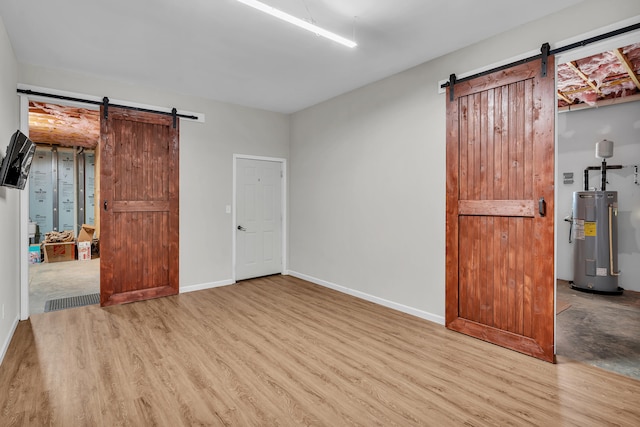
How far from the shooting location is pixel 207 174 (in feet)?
17.1

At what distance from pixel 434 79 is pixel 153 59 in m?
3.20

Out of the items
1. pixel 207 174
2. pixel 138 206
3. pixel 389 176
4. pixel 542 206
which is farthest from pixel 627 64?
pixel 138 206

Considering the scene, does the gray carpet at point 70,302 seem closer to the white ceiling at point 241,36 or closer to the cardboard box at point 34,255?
the white ceiling at point 241,36

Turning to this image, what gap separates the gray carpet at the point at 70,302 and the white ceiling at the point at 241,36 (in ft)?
9.94

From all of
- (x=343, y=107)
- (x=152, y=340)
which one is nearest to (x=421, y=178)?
(x=343, y=107)

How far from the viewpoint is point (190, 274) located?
16.6ft

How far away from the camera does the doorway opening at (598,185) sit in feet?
12.5

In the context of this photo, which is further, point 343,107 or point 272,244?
point 272,244

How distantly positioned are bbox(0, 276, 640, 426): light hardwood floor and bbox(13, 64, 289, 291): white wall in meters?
1.35

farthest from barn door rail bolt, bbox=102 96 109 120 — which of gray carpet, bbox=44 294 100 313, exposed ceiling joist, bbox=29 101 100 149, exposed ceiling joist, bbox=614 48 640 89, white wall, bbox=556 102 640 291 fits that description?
white wall, bbox=556 102 640 291

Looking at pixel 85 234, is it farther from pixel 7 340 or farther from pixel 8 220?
pixel 7 340

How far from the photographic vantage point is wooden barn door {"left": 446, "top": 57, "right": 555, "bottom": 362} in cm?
289

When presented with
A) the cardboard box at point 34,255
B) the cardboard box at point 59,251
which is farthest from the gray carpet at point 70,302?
the cardboard box at point 34,255

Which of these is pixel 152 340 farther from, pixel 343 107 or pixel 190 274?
pixel 343 107
